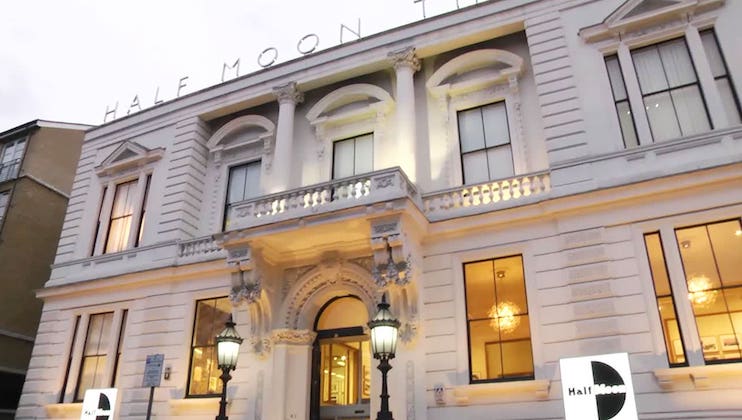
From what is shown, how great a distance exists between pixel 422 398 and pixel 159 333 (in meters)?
8.00

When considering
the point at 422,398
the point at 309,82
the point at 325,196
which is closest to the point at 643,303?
the point at 422,398

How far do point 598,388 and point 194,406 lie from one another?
31.7ft

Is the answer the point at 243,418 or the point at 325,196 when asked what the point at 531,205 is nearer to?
the point at 325,196

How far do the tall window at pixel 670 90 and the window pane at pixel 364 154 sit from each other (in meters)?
7.03

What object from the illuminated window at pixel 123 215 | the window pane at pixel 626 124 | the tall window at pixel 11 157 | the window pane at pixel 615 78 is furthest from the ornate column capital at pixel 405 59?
the tall window at pixel 11 157

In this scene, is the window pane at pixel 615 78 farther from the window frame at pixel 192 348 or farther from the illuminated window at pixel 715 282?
the window frame at pixel 192 348

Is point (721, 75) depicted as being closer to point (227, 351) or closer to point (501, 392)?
A: point (501, 392)

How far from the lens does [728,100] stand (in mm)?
12281

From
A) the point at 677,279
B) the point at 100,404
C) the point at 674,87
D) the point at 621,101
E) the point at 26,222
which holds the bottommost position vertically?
the point at 100,404

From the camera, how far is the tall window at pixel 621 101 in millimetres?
12883

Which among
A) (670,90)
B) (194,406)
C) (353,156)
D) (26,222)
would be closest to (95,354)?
(194,406)

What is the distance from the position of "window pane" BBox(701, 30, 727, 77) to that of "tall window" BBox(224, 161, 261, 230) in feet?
40.1

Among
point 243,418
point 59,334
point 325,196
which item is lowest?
point 243,418

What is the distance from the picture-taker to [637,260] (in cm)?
1141
